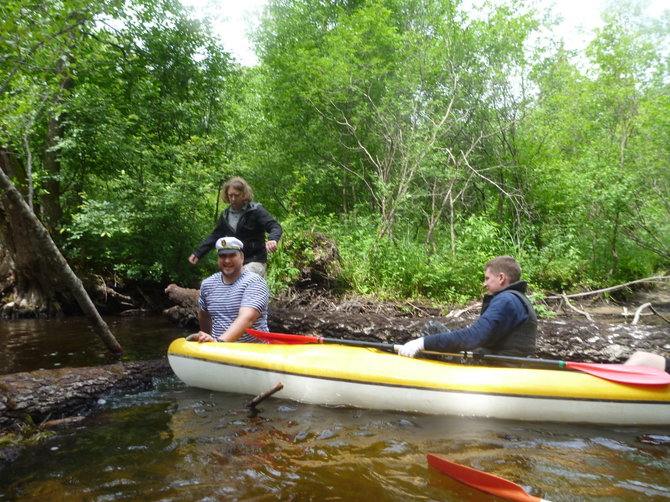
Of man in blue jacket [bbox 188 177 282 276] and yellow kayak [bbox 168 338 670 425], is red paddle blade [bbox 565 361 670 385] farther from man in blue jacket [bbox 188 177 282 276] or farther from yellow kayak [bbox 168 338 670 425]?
man in blue jacket [bbox 188 177 282 276]

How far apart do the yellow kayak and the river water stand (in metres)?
0.09

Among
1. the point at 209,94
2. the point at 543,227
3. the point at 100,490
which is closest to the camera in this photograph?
the point at 100,490

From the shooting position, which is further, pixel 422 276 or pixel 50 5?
pixel 422 276

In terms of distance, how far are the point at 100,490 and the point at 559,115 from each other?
10908 mm

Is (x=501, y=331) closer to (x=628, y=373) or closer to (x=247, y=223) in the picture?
(x=628, y=373)

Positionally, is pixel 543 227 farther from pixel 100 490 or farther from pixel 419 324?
pixel 100 490

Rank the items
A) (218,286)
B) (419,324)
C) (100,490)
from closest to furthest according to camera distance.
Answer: (100,490) < (218,286) < (419,324)

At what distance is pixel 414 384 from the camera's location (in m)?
3.18

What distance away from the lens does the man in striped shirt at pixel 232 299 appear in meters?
3.71

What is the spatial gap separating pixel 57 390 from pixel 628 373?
13.6ft

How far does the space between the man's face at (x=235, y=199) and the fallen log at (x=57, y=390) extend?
6.49 ft

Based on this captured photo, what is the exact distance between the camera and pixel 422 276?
23.3 feet

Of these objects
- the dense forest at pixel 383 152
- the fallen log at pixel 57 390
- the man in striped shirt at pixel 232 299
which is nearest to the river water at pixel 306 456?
the fallen log at pixel 57 390

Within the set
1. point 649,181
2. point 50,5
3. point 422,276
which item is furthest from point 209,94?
point 649,181
